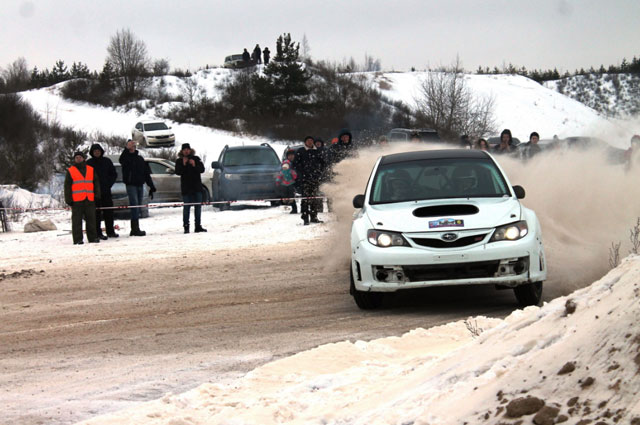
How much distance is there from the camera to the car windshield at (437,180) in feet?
31.7

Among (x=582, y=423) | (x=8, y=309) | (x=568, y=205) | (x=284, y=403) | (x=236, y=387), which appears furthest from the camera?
(x=568, y=205)

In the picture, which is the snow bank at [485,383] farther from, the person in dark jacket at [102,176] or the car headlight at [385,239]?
the person in dark jacket at [102,176]

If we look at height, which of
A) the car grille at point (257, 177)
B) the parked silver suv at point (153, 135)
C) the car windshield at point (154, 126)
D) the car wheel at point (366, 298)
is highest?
the car windshield at point (154, 126)

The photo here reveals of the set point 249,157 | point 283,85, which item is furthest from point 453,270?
point 283,85

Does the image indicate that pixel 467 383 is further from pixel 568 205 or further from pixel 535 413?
pixel 568 205

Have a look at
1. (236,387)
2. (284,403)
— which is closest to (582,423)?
(284,403)

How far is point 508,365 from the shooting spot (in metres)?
4.27

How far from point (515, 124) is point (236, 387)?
3082 inches

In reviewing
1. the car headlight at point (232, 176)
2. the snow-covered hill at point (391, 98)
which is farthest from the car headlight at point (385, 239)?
the snow-covered hill at point (391, 98)

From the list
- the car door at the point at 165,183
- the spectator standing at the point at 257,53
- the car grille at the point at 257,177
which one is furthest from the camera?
the spectator standing at the point at 257,53

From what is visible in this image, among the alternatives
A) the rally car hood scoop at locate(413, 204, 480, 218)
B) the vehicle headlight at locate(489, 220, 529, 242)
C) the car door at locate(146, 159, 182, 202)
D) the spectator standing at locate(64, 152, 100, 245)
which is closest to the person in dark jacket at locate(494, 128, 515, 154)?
the spectator standing at locate(64, 152, 100, 245)

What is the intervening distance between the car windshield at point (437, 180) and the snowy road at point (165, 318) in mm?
1157

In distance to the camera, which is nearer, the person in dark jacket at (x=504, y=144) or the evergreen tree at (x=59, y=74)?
the person in dark jacket at (x=504, y=144)

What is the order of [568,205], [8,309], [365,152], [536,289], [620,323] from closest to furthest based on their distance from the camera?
1. [620,323]
2. [536,289]
3. [8,309]
4. [568,205]
5. [365,152]
